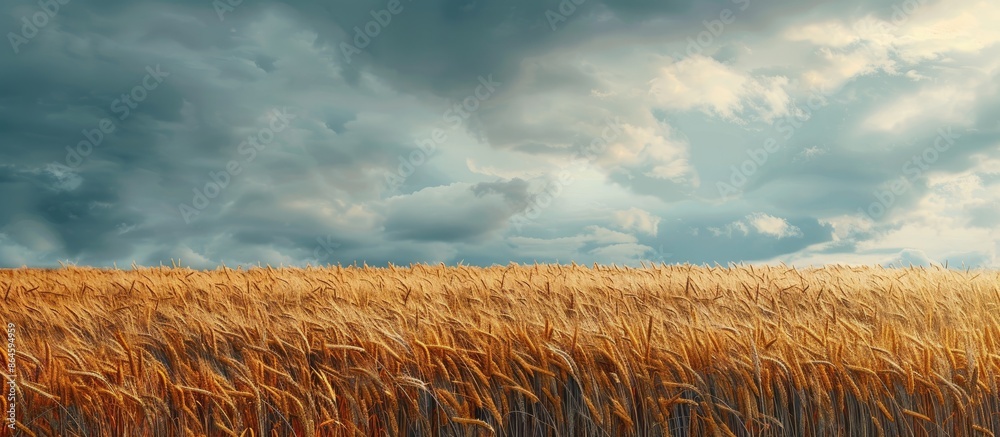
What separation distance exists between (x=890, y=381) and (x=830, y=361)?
308 millimetres

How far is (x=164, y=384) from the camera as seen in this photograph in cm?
312

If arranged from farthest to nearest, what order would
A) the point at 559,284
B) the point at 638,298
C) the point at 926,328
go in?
the point at 559,284, the point at 638,298, the point at 926,328

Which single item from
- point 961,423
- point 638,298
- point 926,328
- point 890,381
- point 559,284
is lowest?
point 961,423

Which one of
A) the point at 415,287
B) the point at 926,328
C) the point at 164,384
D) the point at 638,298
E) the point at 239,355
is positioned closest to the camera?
the point at 164,384

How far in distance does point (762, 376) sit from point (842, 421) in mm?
452

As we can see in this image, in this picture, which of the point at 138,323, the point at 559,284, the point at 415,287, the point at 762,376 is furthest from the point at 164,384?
the point at 559,284

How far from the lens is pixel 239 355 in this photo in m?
3.77

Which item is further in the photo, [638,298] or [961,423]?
[638,298]

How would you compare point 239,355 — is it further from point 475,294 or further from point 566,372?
point 475,294

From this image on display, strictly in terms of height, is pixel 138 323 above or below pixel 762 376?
above

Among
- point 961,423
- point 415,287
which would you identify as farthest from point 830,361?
point 415,287

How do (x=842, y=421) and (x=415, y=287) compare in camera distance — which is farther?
(x=415, y=287)

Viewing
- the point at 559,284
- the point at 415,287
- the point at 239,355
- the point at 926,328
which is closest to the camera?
the point at 239,355

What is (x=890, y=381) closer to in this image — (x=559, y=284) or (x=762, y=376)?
(x=762, y=376)
